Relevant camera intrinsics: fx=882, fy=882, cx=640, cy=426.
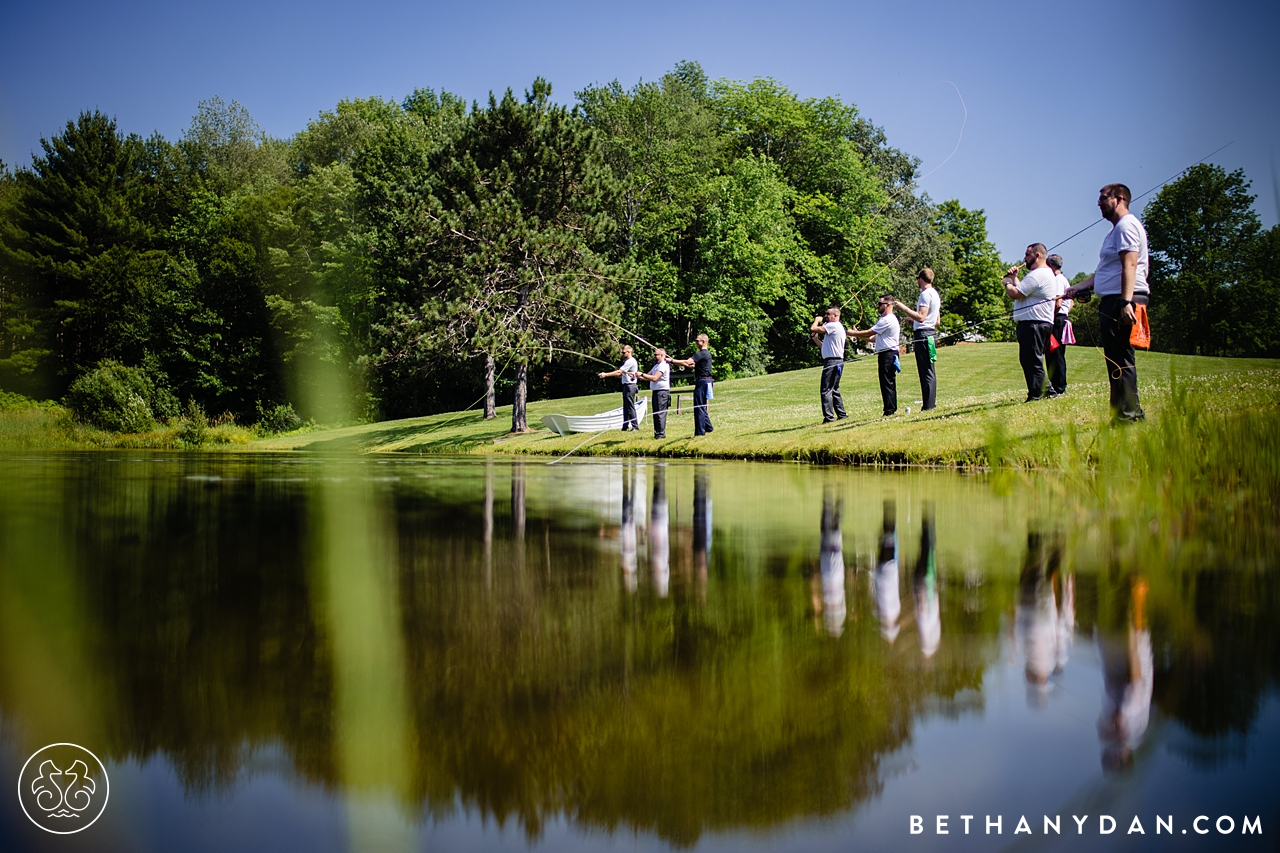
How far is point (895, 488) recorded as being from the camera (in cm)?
854

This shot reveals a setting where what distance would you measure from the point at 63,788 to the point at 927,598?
9.26ft

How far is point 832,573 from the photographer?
404cm

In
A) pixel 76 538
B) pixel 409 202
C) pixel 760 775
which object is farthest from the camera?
pixel 409 202

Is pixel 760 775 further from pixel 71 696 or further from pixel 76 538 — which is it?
pixel 76 538

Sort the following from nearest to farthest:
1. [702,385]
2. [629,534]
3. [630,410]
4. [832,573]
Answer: [832,573], [629,534], [702,385], [630,410]

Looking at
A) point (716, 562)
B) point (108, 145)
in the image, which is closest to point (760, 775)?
point (716, 562)

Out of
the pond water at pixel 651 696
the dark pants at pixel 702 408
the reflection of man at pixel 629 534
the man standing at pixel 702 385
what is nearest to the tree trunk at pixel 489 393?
the man standing at pixel 702 385

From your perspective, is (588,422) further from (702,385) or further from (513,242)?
(513,242)

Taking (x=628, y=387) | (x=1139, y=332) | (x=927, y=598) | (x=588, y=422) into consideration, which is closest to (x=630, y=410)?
(x=628, y=387)

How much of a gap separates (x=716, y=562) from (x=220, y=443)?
114ft

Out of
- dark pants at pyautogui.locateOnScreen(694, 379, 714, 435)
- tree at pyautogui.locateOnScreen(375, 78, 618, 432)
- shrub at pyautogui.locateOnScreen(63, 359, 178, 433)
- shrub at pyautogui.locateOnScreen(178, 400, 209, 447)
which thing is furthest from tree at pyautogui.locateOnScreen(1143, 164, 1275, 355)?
shrub at pyautogui.locateOnScreen(63, 359, 178, 433)

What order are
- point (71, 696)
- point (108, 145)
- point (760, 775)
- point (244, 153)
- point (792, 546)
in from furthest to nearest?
1. point (244, 153)
2. point (108, 145)
3. point (792, 546)
4. point (71, 696)
5. point (760, 775)

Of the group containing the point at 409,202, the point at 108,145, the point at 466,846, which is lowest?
the point at 466,846

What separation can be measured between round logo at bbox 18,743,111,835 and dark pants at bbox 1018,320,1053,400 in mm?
12399
